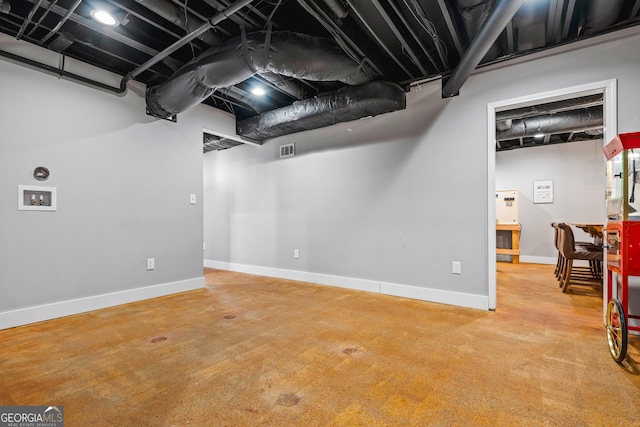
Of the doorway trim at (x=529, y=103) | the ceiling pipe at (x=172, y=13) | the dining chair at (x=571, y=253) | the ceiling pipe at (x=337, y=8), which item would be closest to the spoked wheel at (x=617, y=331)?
the doorway trim at (x=529, y=103)

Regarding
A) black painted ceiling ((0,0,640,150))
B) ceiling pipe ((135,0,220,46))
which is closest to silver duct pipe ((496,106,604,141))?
black painted ceiling ((0,0,640,150))

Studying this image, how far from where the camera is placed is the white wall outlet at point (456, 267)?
3.19m

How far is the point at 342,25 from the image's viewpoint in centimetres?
252

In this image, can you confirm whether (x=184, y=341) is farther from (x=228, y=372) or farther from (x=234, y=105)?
(x=234, y=105)

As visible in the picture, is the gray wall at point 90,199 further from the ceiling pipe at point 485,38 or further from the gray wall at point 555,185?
the gray wall at point 555,185

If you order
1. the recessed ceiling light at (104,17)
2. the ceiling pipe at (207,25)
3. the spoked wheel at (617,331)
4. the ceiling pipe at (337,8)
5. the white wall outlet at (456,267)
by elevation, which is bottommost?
the spoked wheel at (617,331)

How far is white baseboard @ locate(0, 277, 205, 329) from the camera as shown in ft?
8.63

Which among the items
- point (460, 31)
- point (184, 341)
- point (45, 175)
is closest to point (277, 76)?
point (460, 31)

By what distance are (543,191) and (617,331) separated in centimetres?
518

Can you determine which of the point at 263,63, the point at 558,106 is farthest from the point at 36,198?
the point at 558,106

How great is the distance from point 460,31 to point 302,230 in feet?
10.4

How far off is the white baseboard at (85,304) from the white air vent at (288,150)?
7.85 feet

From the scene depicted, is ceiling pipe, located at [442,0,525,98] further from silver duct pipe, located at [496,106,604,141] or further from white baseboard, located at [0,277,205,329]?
white baseboard, located at [0,277,205,329]

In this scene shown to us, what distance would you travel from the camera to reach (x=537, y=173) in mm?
6203
